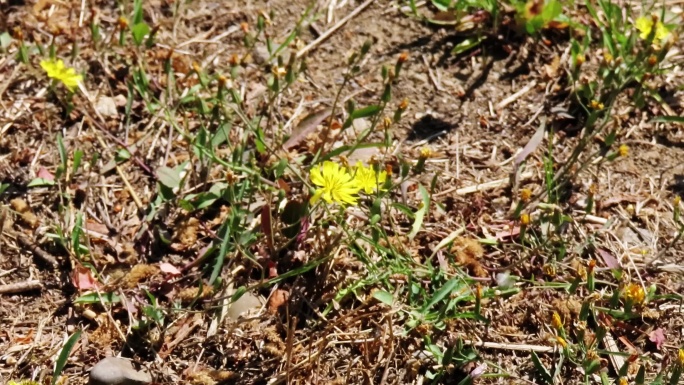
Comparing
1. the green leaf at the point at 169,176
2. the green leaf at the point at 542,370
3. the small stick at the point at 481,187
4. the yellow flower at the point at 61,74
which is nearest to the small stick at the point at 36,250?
the green leaf at the point at 169,176

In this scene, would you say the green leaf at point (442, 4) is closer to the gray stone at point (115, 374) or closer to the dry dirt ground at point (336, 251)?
the dry dirt ground at point (336, 251)

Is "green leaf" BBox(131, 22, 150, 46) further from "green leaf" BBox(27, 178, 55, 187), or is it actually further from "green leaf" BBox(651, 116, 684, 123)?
"green leaf" BBox(651, 116, 684, 123)

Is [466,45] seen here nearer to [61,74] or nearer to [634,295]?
[634,295]

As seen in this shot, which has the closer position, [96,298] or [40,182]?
[96,298]

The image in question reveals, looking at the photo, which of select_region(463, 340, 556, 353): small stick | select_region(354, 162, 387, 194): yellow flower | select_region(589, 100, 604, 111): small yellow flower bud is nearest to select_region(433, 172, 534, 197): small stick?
select_region(589, 100, 604, 111): small yellow flower bud

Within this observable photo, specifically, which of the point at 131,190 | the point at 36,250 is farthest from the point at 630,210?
the point at 36,250

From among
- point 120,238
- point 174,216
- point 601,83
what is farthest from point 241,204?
point 601,83
